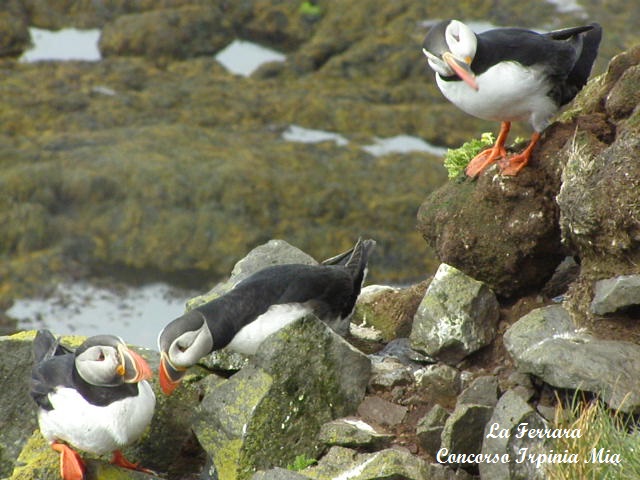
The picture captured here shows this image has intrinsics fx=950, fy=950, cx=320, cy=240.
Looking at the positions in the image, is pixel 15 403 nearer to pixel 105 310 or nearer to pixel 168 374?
pixel 168 374

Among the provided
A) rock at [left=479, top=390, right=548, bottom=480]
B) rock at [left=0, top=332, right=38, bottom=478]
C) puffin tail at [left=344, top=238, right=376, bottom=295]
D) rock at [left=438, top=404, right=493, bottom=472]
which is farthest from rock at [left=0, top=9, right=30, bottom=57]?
rock at [left=479, top=390, right=548, bottom=480]

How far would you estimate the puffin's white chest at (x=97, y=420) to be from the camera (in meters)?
6.07

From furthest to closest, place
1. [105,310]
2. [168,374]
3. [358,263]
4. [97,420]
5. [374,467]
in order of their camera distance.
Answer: [105,310], [358,263], [168,374], [97,420], [374,467]

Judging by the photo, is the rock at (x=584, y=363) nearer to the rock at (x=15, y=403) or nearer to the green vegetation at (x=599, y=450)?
the green vegetation at (x=599, y=450)

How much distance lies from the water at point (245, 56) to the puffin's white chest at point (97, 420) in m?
Result: 11.0

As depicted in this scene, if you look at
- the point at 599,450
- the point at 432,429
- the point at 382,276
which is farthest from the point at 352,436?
the point at 382,276

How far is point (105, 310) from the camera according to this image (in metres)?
13.0

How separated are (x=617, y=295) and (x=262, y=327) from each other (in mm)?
2357

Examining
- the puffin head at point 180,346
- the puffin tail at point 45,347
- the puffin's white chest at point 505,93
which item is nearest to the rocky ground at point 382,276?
the puffin head at point 180,346

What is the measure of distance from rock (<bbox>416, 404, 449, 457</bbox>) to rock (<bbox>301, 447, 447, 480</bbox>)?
8.6 inches

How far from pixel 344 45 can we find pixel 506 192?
35.3 ft

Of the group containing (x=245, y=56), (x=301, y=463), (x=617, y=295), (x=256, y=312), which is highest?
(x=617, y=295)

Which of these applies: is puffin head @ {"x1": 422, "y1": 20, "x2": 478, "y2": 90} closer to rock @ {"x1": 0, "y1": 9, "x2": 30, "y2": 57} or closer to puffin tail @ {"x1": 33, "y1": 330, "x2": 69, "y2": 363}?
puffin tail @ {"x1": 33, "y1": 330, "x2": 69, "y2": 363}

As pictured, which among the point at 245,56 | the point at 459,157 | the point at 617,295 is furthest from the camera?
the point at 245,56
